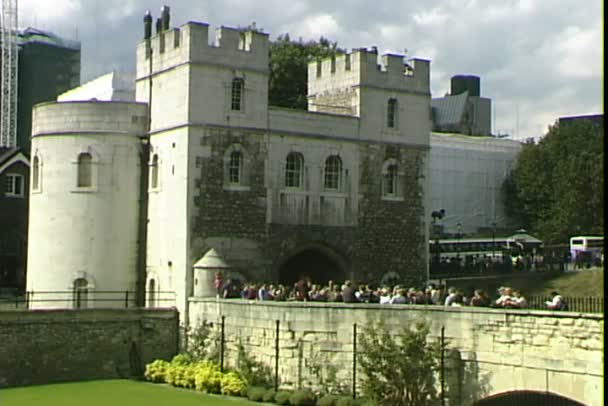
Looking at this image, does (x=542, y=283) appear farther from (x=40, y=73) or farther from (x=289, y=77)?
(x=40, y=73)

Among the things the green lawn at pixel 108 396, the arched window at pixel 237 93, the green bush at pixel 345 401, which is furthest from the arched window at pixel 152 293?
the green bush at pixel 345 401

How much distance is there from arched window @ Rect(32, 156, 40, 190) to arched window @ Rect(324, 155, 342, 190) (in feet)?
31.9

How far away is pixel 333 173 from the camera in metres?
38.0

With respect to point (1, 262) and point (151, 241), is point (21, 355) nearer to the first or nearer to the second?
point (151, 241)

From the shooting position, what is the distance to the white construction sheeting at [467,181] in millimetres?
64000

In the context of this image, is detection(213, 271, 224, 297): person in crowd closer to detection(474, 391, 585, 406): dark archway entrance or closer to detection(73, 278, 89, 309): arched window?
detection(73, 278, 89, 309): arched window

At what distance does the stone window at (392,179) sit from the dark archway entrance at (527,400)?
15.0 meters

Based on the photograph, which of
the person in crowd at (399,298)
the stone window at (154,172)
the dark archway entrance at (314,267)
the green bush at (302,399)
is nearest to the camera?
the green bush at (302,399)

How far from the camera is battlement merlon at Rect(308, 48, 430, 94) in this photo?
38875 mm

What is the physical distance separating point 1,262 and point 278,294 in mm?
23913

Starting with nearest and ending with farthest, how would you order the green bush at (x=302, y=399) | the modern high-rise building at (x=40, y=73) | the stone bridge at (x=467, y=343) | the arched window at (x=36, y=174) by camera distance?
the stone bridge at (x=467, y=343)
the green bush at (x=302, y=399)
the arched window at (x=36, y=174)
the modern high-rise building at (x=40, y=73)

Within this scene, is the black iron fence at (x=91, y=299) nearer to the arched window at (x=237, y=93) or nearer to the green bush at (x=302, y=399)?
the arched window at (x=237, y=93)

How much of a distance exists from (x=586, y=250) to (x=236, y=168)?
62.5ft

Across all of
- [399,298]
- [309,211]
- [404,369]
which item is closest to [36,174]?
[309,211]
